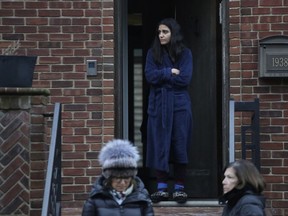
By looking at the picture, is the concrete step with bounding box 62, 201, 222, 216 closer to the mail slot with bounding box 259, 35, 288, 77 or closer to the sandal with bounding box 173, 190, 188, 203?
the sandal with bounding box 173, 190, 188, 203

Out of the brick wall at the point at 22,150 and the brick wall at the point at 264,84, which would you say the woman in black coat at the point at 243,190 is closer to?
the brick wall at the point at 22,150

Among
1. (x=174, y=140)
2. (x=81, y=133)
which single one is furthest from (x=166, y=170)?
(x=81, y=133)

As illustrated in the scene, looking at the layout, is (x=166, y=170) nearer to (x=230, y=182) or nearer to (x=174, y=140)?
(x=174, y=140)

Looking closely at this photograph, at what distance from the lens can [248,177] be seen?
6.07 metres

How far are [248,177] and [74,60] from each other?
11.1 ft

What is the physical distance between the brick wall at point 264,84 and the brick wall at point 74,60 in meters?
1.20

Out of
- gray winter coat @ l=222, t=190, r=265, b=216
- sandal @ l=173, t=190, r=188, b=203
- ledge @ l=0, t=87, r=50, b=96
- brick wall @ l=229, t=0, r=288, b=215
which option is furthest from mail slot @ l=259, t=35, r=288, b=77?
gray winter coat @ l=222, t=190, r=265, b=216

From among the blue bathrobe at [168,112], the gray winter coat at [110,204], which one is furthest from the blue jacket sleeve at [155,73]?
the gray winter coat at [110,204]

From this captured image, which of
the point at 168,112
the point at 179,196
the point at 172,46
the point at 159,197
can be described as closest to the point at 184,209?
the point at 179,196

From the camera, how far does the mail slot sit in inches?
351

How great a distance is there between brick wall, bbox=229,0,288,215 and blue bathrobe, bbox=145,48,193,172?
62 centimetres

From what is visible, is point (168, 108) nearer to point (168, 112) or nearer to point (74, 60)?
point (168, 112)

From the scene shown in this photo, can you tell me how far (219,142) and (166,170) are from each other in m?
1.24

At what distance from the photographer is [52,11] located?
908 centimetres
